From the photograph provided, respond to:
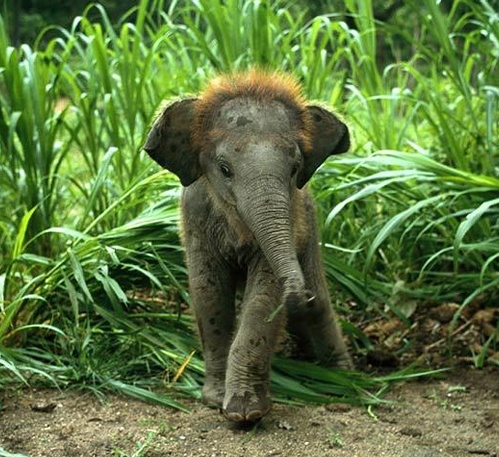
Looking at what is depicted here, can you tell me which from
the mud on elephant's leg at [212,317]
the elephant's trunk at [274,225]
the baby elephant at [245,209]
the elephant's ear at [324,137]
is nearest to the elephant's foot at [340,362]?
the baby elephant at [245,209]

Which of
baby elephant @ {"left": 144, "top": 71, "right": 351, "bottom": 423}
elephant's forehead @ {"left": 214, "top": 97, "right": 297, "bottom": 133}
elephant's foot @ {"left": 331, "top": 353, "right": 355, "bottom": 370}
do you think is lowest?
elephant's foot @ {"left": 331, "top": 353, "right": 355, "bottom": 370}

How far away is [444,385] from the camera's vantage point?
4.16 metres

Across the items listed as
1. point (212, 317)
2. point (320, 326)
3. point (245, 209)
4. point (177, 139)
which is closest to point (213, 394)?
point (212, 317)

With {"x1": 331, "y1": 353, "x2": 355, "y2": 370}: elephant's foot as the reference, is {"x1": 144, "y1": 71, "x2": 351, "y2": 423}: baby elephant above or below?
above

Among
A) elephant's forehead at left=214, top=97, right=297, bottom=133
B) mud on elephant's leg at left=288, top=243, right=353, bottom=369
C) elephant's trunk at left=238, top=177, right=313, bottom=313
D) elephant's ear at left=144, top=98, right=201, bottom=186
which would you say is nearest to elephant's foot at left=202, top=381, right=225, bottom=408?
mud on elephant's leg at left=288, top=243, right=353, bottom=369

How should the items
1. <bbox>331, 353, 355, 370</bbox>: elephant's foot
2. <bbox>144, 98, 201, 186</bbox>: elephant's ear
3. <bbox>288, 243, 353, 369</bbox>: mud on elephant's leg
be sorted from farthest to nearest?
<bbox>331, 353, 355, 370</bbox>: elephant's foot < <bbox>288, 243, 353, 369</bbox>: mud on elephant's leg < <bbox>144, 98, 201, 186</bbox>: elephant's ear

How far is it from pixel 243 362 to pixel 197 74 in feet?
6.75

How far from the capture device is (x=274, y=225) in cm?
332

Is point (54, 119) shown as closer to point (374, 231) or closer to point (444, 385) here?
point (374, 231)

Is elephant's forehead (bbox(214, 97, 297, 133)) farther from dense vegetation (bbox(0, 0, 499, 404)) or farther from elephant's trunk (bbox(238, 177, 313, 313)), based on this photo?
dense vegetation (bbox(0, 0, 499, 404))

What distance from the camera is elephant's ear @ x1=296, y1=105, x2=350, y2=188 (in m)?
3.77

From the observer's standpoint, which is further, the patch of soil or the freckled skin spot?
the freckled skin spot

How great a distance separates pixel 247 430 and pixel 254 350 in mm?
264

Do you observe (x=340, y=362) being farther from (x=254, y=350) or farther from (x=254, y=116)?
(x=254, y=116)
